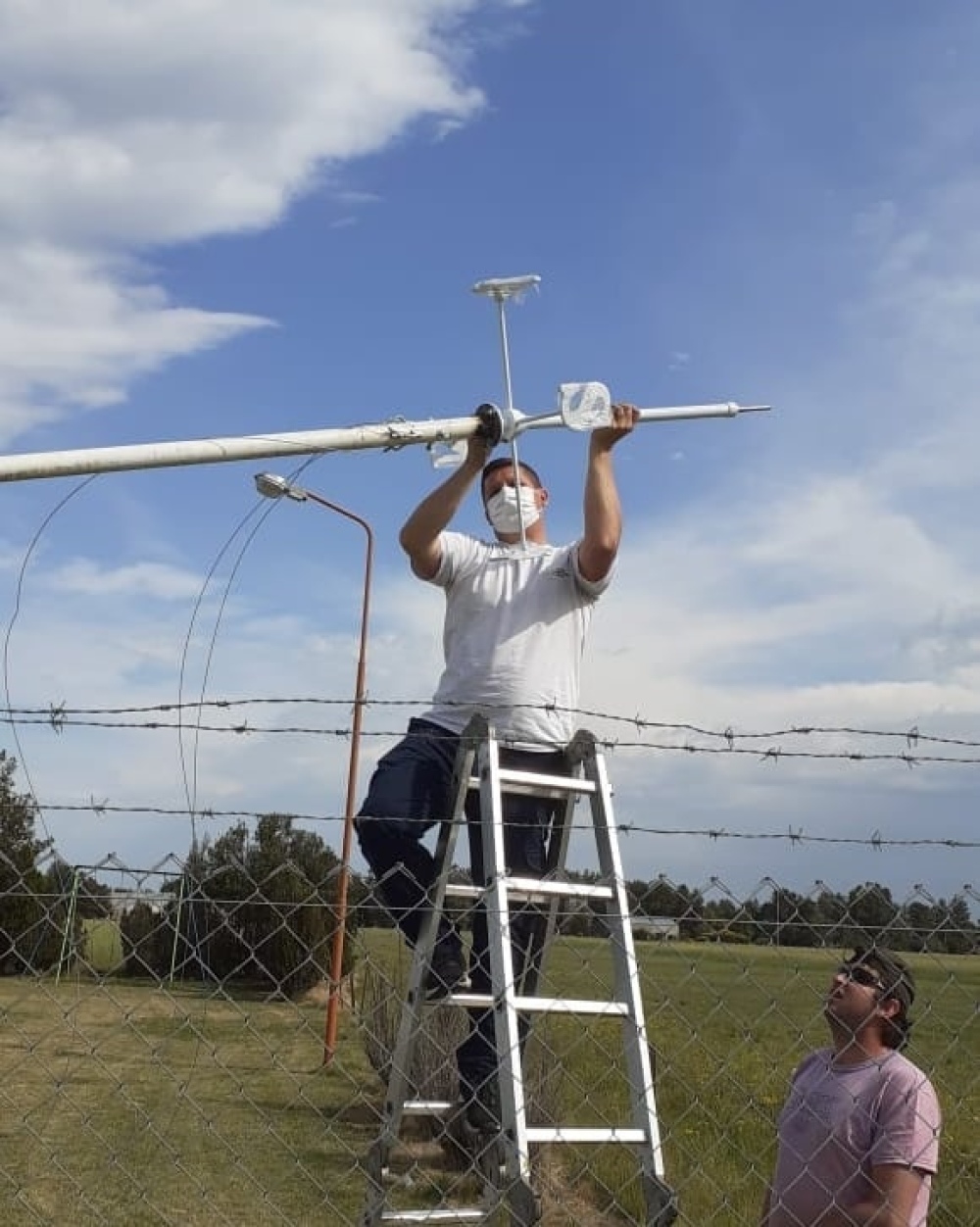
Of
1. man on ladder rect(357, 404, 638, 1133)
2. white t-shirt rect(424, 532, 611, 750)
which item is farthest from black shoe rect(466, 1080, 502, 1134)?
white t-shirt rect(424, 532, 611, 750)

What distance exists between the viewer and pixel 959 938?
3846mm

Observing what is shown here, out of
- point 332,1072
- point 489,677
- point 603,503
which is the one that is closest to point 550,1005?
point 489,677

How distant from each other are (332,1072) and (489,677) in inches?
283

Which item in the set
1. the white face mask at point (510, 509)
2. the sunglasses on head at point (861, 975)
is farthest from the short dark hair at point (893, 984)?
the white face mask at point (510, 509)

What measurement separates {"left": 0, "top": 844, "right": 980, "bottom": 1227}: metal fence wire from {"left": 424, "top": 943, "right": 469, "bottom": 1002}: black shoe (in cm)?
29

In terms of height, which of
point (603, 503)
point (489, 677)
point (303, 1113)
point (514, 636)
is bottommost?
point (303, 1113)

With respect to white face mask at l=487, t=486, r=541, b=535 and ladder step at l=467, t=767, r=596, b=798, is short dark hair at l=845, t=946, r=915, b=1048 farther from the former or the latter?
white face mask at l=487, t=486, r=541, b=535

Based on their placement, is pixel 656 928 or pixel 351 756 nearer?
pixel 656 928

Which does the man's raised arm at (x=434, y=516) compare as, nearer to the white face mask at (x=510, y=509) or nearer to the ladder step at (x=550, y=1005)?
the white face mask at (x=510, y=509)

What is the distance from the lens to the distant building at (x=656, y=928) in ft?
12.6

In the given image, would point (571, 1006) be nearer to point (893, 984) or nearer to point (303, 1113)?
point (893, 984)

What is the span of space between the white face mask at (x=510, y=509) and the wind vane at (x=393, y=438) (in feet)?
→ 0.97

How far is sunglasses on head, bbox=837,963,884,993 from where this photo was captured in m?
3.66

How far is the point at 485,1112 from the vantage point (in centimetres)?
407
